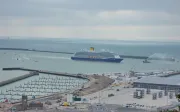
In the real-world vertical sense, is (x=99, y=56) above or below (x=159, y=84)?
above

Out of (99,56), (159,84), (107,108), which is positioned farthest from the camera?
(99,56)

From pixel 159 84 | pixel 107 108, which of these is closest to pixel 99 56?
pixel 159 84

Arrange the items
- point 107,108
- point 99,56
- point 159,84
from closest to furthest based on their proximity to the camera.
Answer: point 107,108
point 159,84
point 99,56

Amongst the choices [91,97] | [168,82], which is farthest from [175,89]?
[91,97]

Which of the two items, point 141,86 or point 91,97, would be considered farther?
point 141,86

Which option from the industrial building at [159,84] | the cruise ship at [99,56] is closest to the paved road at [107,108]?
the industrial building at [159,84]

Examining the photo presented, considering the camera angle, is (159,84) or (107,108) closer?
(107,108)

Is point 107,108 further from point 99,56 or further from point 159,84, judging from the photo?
point 99,56

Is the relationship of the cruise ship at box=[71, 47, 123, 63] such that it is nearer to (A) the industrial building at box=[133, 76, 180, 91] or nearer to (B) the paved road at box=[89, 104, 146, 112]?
(A) the industrial building at box=[133, 76, 180, 91]

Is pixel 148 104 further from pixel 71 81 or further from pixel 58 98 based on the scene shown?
pixel 71 81

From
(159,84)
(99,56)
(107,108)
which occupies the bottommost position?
(107,108)

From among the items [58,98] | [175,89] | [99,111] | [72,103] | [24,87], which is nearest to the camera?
[99,111]
